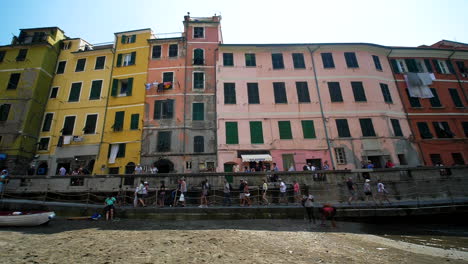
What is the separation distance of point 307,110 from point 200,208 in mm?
14965

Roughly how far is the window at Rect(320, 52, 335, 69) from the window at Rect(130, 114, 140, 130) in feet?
68.6

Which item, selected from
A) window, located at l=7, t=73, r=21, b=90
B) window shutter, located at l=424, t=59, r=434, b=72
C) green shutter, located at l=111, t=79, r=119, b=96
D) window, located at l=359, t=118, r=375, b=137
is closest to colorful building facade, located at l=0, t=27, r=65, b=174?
window, located at l=7, t=73, r=21, b=90

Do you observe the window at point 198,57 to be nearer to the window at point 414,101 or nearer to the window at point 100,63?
the window at point 100,63

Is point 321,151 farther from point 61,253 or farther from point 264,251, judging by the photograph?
point 61,253

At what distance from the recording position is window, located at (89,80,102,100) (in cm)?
2427

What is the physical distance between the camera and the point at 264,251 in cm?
735

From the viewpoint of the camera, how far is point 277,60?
2419 centimetres

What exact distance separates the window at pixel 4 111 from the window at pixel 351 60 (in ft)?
120

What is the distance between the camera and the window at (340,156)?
67.0 feet

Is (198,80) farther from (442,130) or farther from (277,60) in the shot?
(442,130)

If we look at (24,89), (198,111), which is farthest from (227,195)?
(24,89)

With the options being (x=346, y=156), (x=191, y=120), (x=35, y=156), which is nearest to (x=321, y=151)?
(x=346, y=156)

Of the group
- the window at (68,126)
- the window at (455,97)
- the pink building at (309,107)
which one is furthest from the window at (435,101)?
the window at (68,126)

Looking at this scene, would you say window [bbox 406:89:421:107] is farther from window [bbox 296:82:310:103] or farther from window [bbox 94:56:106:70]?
window [bbox 94:56:106:70]
